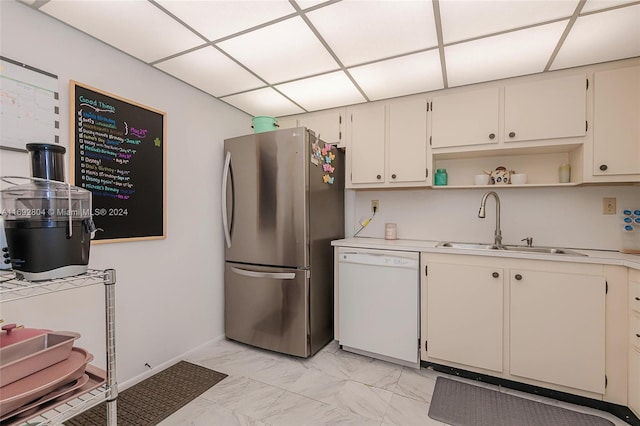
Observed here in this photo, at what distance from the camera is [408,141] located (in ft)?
8.12

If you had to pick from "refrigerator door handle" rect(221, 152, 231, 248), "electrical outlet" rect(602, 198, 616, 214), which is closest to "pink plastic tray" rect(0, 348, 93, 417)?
"refrigerator door handle" rect(221, 152, 231, 248)

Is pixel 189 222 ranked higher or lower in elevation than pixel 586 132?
lower

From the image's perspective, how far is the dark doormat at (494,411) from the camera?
5.34ft

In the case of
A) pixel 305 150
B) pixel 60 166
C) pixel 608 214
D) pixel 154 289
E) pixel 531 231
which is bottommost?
pixel 154 289

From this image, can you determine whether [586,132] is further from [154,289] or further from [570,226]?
[154,289]

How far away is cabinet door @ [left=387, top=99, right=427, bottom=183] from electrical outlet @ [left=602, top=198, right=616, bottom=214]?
129cm

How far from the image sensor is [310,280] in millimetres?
2338

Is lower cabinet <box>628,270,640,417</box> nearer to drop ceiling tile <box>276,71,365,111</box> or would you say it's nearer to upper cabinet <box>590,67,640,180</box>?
upper cabinet <box>590,67,640,180</box>

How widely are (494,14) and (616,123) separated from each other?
3.88ft

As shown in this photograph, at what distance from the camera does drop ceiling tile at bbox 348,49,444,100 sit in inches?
79.5

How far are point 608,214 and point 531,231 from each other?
0.49 m

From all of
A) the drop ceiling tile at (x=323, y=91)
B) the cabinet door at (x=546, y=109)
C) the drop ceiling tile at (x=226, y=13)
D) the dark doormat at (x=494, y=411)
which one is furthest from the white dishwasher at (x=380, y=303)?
the drop ceiling tile at (x=226, y=13)

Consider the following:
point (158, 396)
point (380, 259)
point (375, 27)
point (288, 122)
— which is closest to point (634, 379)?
point (380, 259)

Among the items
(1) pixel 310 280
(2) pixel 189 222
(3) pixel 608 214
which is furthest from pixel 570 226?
(2) pixel 189 222
